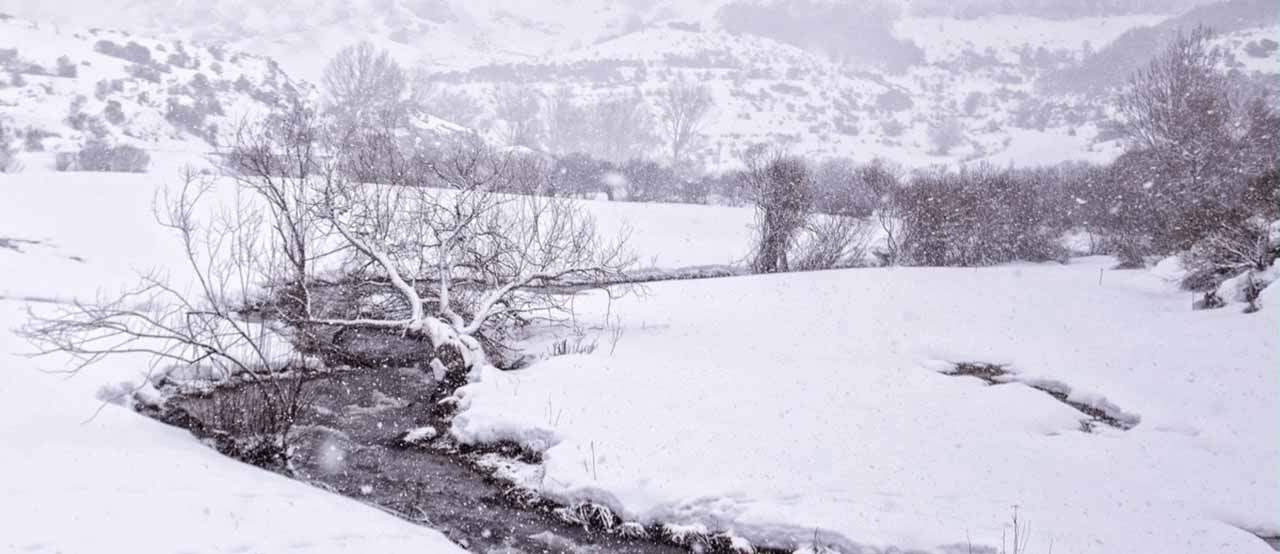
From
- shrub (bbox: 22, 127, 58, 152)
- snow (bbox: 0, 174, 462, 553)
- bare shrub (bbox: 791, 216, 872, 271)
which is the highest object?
shrub (bbox: 22, 127, 58, 152)

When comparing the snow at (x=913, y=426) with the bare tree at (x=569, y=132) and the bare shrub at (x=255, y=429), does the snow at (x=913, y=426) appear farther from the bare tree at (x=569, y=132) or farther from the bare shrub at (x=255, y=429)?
the bare tree at (x=569, y=132)

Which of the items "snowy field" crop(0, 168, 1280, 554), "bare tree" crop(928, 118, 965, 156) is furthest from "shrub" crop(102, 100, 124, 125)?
"bare tree" crop(928, 118, 965, 156)

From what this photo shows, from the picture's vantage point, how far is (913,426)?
9.92m

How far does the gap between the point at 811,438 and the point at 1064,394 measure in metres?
5.22

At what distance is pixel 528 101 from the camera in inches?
4035

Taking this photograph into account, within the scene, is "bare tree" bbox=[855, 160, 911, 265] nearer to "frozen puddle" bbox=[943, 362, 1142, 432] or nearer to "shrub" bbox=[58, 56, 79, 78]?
"frozen puddle" bbox=[943, 362, 1142, 432]

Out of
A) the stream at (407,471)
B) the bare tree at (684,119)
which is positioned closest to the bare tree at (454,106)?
the bare tree at (684,119)

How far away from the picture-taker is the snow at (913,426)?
7340 mm

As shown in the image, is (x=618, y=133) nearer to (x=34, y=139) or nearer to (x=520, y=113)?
(x=520, y=113)

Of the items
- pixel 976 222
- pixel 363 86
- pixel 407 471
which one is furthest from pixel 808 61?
pixel 407 471

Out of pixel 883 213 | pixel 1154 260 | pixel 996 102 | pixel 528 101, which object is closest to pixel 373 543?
pixel 883 213

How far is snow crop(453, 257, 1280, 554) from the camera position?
734 cm

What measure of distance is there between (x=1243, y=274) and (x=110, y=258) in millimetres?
28306

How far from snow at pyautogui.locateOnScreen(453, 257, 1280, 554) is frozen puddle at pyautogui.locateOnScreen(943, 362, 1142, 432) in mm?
100
